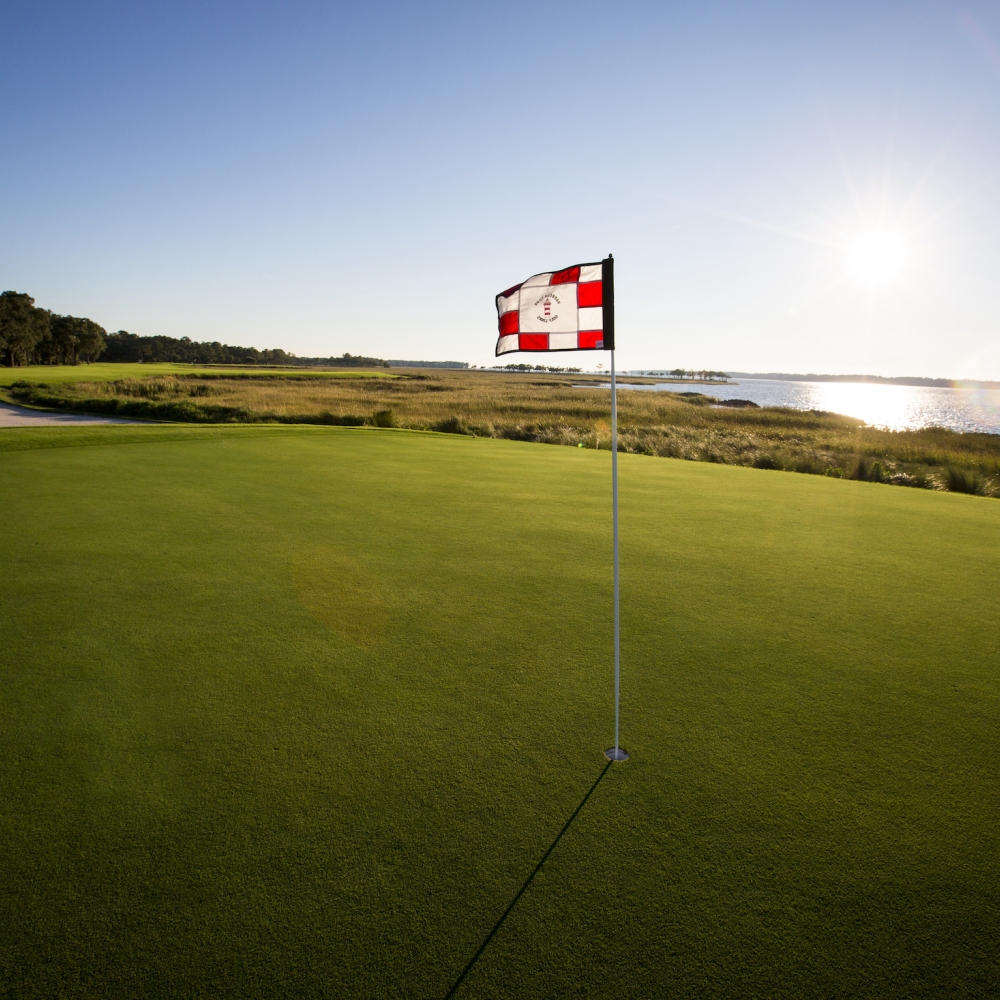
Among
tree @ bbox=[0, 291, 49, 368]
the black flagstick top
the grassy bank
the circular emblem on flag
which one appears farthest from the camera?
tree @ bbox=[0, 291, 49, 368]

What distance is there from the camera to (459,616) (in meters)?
4.39

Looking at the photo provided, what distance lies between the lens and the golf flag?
11.0 feet

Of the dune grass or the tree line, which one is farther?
the tree line

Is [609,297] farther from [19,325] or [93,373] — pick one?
[19,325]

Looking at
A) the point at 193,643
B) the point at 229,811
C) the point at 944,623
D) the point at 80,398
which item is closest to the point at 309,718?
the point at 229,811

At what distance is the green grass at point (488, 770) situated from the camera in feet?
6.26

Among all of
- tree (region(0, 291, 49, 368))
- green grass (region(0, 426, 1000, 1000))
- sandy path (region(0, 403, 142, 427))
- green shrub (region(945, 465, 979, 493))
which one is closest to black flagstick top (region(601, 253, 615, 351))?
green grass (region(0, 426, 1000, 1000))

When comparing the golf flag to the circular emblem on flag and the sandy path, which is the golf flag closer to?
the circular emblem on flag

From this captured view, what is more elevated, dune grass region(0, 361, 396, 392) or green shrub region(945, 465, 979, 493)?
dune grass region(0, 361, 396, 392)

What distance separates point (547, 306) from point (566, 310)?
0.16 metres

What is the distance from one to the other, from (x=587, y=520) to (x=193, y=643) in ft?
15.0

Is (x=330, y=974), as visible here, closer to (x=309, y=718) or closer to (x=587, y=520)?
(x=309, y=718)

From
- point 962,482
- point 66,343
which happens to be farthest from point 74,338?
point 962,482

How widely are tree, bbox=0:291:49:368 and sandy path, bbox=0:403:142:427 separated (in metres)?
49.4
